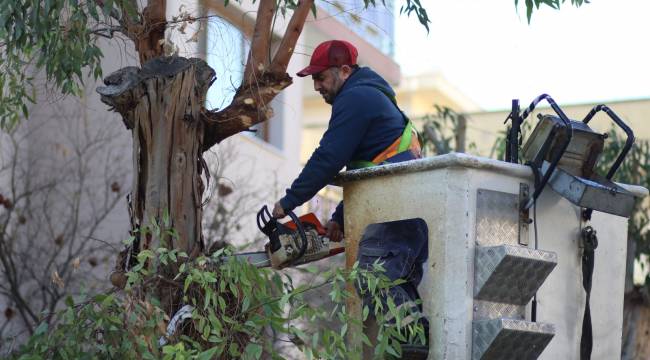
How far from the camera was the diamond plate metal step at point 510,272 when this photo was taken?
5465 millimetres

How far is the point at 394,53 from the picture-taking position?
68.1 ft

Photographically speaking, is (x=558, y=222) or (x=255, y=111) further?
(x=255, y=111)

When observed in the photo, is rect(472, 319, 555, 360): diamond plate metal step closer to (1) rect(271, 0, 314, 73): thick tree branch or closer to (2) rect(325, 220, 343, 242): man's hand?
(2) rect(325, 220, 343, 242): man's hand

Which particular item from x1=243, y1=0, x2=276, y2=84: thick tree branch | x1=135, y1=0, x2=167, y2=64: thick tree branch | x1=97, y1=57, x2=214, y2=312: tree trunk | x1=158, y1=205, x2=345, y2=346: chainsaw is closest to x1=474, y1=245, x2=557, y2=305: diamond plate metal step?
x1=158, y1=205, x2=345, y2=346: chainsaw

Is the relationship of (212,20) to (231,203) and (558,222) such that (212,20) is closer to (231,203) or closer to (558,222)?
(558,222)

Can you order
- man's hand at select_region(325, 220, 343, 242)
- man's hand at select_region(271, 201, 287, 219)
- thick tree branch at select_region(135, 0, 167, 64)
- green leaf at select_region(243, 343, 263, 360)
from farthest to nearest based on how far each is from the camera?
1. thick tree branch at select_region(135, 0, 167, 64)
2. man's hand at select_region(325, 220, 343, 242)
3. man's hand at select_region(271, 201, 287, 219)
4. green leaf at select_region(243, 343, 263, 360)

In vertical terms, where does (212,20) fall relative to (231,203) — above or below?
above

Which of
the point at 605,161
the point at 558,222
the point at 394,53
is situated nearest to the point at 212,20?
the point at 558,222

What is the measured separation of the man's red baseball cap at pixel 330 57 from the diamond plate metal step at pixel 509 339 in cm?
178

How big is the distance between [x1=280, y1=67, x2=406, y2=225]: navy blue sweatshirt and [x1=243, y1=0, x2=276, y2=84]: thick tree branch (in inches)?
19.7

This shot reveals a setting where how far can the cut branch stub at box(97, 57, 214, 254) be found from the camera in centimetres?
636

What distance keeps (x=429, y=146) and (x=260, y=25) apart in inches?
299

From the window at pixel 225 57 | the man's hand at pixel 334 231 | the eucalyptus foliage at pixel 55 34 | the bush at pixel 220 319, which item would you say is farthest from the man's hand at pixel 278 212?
the eucalyptus foliage at pixel 55 34

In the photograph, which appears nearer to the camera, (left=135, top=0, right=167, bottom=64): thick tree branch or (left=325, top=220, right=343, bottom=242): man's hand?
(left=325, top=220, right=343, bottom=242): man's hand
